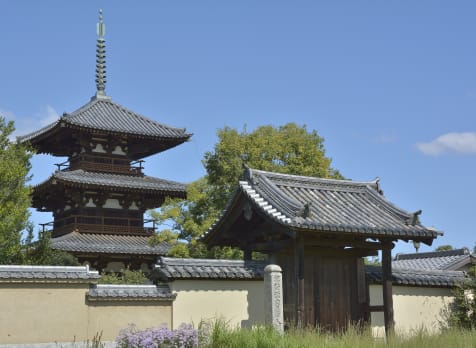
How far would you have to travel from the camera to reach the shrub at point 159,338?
42.9 feet

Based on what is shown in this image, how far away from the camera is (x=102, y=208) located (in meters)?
A: 34.3

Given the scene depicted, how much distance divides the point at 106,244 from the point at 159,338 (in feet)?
64.7

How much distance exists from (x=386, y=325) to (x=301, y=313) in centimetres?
257

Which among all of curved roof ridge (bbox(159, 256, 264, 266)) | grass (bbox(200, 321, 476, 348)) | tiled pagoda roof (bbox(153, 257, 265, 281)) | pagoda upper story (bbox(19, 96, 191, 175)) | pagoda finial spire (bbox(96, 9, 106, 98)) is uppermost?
pagoda finial spire (bbox(96, 9, 106, 98))

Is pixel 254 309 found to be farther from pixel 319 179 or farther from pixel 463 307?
pixel 463 307

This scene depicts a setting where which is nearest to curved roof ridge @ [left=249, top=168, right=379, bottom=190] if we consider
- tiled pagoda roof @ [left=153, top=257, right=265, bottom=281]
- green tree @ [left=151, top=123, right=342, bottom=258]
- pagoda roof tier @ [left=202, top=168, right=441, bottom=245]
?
pagoda roof tier @ [left=202, top=168, right=441, bottom=245]

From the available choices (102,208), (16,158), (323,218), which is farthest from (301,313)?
(102,208)

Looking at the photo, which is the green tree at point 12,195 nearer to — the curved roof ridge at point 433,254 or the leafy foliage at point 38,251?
the leafy foliage at point 38,251

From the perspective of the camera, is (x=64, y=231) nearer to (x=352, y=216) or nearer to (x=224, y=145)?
(x=224, y=145)

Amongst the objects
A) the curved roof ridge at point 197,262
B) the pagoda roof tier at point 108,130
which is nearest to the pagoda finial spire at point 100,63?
the pagoda roof tier at point 108,130

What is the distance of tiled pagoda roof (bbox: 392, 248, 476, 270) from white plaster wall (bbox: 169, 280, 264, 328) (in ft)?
44.5

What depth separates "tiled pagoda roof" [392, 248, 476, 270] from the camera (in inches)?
1141

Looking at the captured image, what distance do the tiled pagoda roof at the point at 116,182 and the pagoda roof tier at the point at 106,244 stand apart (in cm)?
228

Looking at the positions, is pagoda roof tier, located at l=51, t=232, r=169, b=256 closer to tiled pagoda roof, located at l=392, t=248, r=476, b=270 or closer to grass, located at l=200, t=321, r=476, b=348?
tiled pagoda roof, located at l=392, t=248, r=476, b=270
